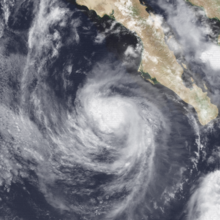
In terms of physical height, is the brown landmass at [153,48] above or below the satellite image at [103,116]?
above

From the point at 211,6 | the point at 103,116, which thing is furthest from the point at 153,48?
the point at 103,116

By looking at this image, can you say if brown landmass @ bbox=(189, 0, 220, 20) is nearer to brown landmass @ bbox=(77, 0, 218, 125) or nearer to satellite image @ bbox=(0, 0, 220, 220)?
satellite image @ bbox=(0, 0, 220, 220)

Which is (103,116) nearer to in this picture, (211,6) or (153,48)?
(153,48)

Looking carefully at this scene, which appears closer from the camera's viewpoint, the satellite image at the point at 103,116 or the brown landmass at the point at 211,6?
the satellite image at the point at 103,116

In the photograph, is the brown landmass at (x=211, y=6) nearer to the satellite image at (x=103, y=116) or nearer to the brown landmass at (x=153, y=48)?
the satellite image at (x=103, y=116)

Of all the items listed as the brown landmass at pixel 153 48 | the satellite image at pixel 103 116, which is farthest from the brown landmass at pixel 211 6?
the brown landmass at pixel 153 48

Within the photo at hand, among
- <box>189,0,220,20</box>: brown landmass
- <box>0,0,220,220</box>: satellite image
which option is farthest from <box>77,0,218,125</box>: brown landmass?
<box>189,0,220,20</box>: brown landmass
